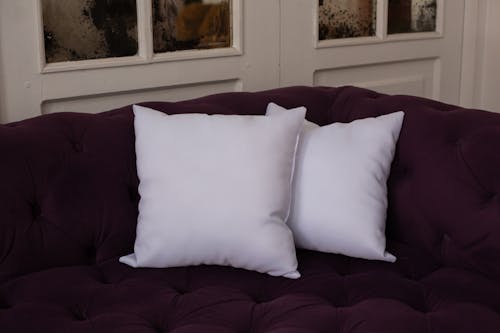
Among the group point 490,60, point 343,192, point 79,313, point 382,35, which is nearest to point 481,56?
point 490,60

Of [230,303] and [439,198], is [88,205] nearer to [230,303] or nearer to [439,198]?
[230,303]

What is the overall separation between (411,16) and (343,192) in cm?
145

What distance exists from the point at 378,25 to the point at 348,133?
3.74ft

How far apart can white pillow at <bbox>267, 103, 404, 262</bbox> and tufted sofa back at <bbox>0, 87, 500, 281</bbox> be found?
0.09m

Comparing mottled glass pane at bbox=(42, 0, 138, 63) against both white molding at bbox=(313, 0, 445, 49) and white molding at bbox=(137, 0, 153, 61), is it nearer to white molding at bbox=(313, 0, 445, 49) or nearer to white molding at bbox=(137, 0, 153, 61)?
white molding at bbox=(137, 0, 153, 61)

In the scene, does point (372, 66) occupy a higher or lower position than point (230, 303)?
higher

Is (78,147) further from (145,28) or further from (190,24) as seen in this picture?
(190,24)

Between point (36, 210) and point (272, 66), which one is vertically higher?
point (272, 66)

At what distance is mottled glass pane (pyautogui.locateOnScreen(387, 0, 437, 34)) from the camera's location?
2943 mm

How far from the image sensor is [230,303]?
1.57 meters

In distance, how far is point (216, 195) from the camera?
169cm

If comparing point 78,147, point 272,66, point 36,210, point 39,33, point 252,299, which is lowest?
point 252,299

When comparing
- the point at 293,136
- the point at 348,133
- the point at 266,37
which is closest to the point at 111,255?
the point at 293,136

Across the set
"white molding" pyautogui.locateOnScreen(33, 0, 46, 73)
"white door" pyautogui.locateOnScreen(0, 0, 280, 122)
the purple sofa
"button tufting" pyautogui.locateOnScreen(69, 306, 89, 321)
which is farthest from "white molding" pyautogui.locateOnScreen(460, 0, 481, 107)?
"button tufting" pyautogui.locateOnScreen(69, 306, 89, 321)
